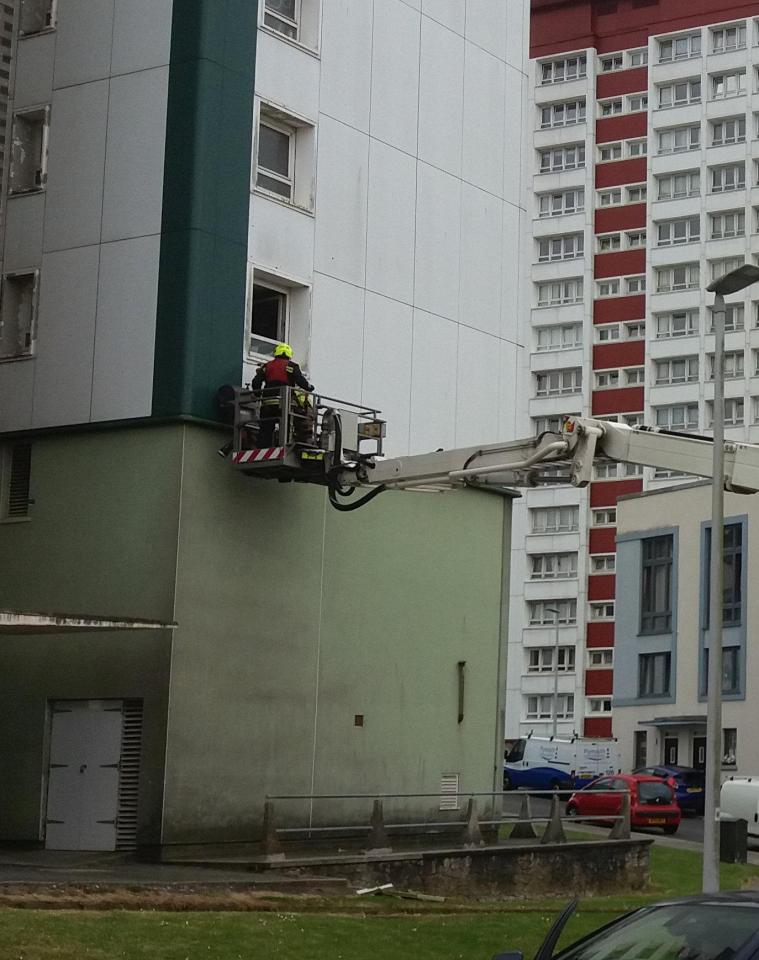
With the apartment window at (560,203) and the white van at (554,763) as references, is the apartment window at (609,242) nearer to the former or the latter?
the apartment window at (560,203)

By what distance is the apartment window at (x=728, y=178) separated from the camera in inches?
3979

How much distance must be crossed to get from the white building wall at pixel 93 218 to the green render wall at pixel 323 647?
2.25 meters

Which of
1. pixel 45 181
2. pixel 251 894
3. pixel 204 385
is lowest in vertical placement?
pixel 251 894

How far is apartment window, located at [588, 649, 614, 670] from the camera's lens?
326 feet

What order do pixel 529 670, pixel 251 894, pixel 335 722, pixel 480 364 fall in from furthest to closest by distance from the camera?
pixel 529 670
pixel 480 364
pixel 335 722
pixel 251 894

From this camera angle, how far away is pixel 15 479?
1147 inches

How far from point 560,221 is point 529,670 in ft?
86.9

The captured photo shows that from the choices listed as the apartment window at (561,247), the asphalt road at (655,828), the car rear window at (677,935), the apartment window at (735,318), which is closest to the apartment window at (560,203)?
the apartment window at (561,247)

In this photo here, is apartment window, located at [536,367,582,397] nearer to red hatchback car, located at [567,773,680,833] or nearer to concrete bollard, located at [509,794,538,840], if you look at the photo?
red hatchback car, located at [567,773,680,833]

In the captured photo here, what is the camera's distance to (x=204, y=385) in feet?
89.7

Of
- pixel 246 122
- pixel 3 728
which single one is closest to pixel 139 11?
pixel 246 122

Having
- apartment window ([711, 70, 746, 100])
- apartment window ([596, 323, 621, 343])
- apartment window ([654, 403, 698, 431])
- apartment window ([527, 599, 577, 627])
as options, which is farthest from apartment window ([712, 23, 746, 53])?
apartment window ([527, 599, 577, 627])

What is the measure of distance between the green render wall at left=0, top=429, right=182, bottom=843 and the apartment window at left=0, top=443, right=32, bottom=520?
0.33m

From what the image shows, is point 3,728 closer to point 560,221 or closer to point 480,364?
point 480,364
